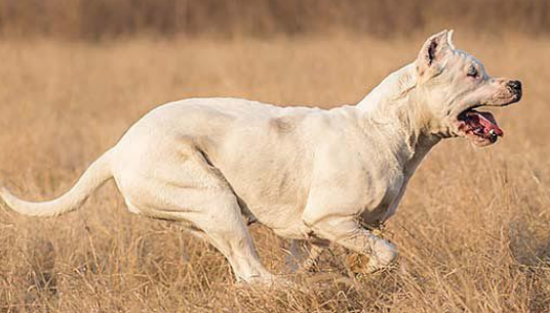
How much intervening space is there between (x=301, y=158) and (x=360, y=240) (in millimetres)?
510

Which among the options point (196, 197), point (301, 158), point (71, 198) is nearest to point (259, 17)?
point (71, 198)

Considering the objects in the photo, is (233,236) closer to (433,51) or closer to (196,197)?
(196,197)

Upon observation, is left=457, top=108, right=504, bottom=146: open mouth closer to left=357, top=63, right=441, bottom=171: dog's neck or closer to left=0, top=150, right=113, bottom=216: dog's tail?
left=357, top=63, right=441, bottom=171: dog's neck

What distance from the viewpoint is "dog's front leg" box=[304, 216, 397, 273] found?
4719 mm

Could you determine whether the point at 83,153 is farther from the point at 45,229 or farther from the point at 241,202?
the point at 241,202

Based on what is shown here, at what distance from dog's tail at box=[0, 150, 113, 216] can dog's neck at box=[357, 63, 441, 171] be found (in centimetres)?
137

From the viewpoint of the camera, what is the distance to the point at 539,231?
575 centimetres

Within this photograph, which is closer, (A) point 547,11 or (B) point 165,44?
(B) point 165,44

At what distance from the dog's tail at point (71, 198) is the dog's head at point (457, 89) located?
5.46 ft

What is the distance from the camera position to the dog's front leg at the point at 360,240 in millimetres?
4719

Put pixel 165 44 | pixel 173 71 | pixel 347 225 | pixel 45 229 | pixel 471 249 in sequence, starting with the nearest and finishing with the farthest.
→ pixel 347 225 < pixel 471 249 < pixel 45 229 < pixel 173 71 < pixel 165 44

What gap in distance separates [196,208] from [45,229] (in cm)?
169

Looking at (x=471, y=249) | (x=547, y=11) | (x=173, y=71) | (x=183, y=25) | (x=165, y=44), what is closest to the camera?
(x=471, y=249)

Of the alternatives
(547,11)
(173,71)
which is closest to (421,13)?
(547,11)
